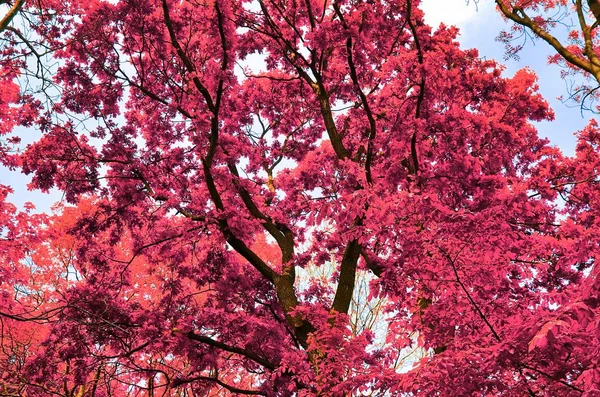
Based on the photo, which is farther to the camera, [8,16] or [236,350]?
[236,350]

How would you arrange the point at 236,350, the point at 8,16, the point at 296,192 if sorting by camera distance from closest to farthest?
the point at 8,16, the point at 236,350, the point at 296,192

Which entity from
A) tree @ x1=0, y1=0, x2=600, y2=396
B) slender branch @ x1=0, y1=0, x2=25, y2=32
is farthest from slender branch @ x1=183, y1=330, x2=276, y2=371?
slender branch @ x1=0, y1=0, x2=25, y2=32

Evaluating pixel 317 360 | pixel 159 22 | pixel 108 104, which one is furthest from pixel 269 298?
pixel 159 22

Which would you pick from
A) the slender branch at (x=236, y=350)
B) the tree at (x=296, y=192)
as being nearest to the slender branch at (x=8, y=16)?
the tree at (x=296, y=192)

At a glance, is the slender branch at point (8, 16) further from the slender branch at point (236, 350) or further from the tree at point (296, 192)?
the slender branch at point (236, 350)

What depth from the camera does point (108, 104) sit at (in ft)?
30.7

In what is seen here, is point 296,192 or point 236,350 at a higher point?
point 296,192

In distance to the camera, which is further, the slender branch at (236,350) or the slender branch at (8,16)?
the slender branch at (236,350)

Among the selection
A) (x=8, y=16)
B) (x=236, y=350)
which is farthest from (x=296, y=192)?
(x=8, y=16)

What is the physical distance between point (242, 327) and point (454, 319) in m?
4.13

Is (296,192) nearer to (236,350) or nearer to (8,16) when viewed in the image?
(236,350)

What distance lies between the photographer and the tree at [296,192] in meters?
5.45

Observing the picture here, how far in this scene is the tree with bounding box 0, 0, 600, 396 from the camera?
215 inches

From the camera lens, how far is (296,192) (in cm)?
1051
